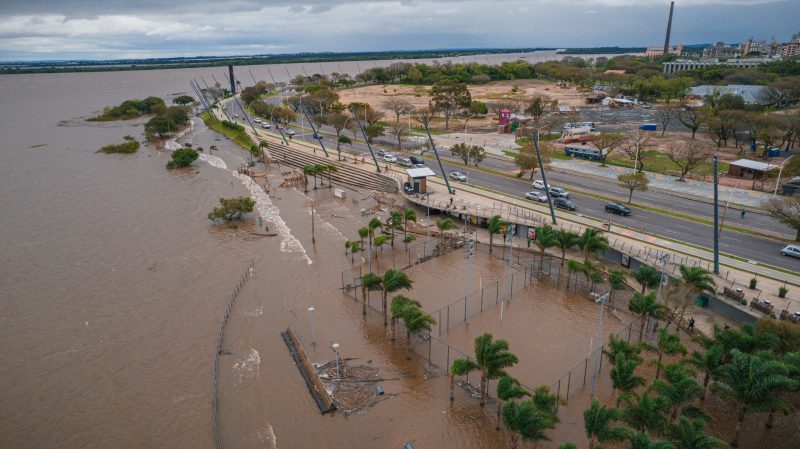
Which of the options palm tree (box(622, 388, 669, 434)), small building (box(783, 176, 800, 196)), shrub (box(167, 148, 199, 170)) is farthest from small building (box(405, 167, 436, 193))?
small building (box(783, 176, 800, 196))

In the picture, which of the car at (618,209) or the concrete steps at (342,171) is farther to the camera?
the concrete steps at (342,171)

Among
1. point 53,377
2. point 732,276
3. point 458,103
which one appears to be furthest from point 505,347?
point 458,103

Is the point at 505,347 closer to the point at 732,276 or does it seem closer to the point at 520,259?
the point at 520,259

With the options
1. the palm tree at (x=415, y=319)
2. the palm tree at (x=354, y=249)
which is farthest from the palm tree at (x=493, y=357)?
the palm tree at (x=354, y=249)

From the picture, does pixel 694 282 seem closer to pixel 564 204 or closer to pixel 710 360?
pixel 710 360

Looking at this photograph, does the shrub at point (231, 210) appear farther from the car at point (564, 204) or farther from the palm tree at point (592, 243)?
the palm tree at point (592, 243)

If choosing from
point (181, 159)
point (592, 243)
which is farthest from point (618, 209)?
point (181, 159)

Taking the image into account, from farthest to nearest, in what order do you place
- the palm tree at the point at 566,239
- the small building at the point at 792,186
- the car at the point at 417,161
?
1. the car at the point at 417,161
2. the small building at the point at 792,186
3. the palm tree at the point at 566,239
